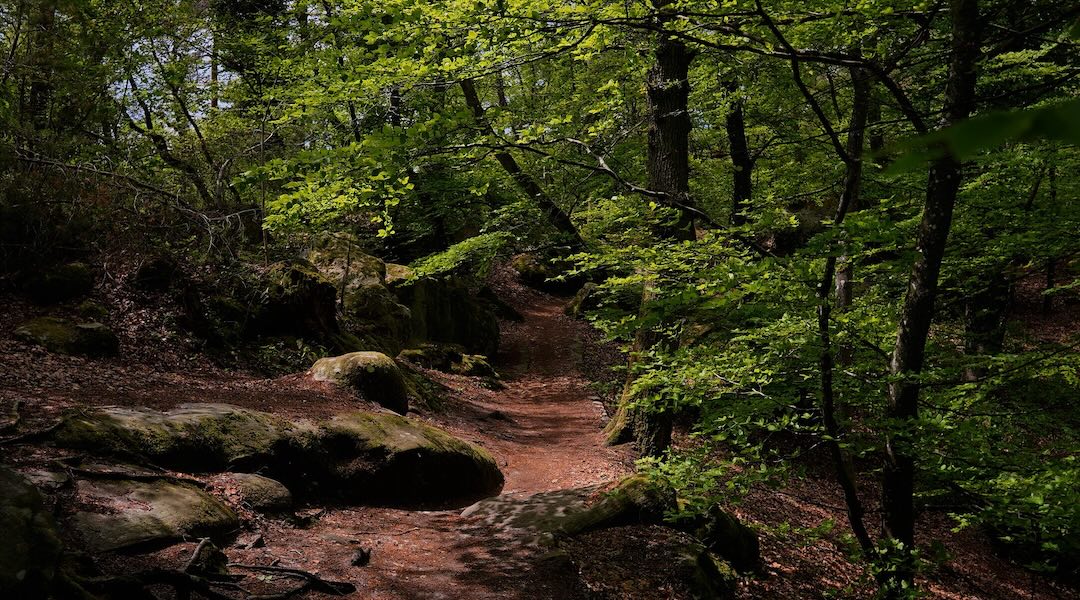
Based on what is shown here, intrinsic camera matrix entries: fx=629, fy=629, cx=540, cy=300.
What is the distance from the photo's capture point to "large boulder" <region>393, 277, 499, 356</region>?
16.5 metres

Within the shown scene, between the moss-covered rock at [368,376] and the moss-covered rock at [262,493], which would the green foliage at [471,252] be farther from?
the moss-covered rock at [262,493]

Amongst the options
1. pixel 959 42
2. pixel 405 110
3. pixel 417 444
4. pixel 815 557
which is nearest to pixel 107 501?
pixel 417 444

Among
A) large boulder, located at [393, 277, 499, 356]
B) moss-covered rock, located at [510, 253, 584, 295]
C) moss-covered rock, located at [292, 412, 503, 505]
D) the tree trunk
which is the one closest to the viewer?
the tree trunk

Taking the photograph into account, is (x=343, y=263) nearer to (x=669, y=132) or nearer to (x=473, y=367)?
(x=473, y=367)

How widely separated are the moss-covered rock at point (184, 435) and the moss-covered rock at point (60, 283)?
3.87 metres

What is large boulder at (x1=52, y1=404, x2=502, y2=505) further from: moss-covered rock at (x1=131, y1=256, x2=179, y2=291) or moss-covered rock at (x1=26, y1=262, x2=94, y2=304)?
moss-covered rock at (x1=131, y1=256, x2=179, y2=291)

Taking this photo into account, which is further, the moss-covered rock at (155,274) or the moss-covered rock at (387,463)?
the moss-covered rock at (155,274)

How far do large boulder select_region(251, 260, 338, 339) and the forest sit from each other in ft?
0.36

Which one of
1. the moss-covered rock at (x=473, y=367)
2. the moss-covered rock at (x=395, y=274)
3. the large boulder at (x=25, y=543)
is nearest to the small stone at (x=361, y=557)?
the large boulder at (x=25, y=543)

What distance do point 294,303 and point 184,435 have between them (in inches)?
217

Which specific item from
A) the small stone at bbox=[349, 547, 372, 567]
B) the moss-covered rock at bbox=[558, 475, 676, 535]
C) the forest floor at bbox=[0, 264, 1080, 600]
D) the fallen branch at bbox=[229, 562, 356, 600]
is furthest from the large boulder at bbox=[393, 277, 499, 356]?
the fallen branch at bbox=[229, 562, 356, 600]

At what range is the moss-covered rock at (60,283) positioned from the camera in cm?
892

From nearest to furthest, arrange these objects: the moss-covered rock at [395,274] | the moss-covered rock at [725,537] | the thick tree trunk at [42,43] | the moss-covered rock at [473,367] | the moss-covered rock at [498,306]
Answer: the moss-covered rock at [725,537], the thick tree trunk at [42,43], the moss-covered rock at [473,367], the moss-covered rock at [395,274], the moss-covered rock at [498,306]

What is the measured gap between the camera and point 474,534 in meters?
6.73
